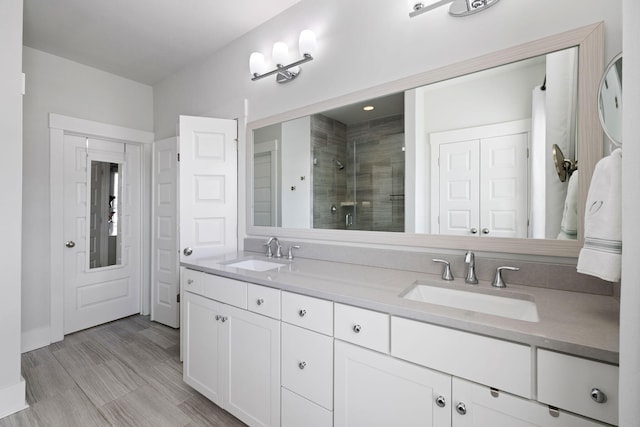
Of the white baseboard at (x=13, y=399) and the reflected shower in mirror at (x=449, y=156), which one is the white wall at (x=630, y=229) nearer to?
the reflected shower in mirror at (x=449, y=156)

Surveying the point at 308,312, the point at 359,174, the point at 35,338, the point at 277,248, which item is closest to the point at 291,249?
the point at 277,248

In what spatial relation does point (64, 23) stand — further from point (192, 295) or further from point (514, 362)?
point (514, 362)

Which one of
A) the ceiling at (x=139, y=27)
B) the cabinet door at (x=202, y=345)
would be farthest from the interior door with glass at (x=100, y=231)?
the cabinet door at (x=202, y=345)

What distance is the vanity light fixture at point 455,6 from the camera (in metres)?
1.35

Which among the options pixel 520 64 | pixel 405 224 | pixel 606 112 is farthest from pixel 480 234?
pixel 520 64

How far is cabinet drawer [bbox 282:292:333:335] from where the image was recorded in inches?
47.1

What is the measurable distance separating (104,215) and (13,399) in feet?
5.86

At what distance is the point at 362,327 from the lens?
3.60 feet

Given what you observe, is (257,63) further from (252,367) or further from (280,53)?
(252,367)

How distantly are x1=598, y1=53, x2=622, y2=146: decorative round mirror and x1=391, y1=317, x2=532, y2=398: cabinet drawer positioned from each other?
2.39 ft

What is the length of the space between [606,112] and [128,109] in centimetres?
389

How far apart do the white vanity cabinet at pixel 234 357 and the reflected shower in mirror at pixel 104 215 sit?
6.05ft

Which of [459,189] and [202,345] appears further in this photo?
[202,345]

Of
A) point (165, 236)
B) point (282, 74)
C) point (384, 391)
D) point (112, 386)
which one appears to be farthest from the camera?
point (165, 236)
